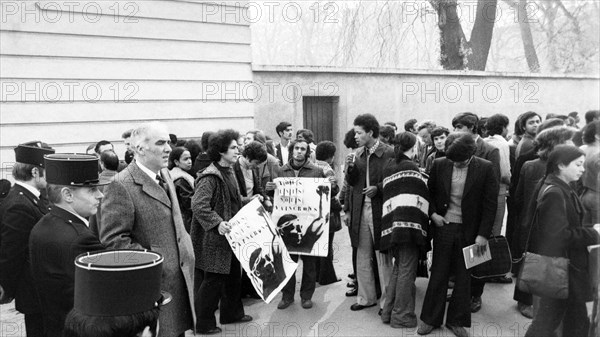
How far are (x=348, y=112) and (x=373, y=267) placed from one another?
260 inches

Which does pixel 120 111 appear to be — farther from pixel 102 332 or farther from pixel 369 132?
pixel 102 332

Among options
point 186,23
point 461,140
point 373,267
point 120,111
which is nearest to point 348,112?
point 186,23

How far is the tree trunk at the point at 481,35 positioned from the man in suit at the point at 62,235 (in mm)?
Result: 14955

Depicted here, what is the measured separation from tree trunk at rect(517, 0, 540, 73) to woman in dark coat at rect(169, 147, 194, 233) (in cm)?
1302

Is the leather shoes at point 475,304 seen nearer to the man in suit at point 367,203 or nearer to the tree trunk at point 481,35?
the man in suit at point 367,203

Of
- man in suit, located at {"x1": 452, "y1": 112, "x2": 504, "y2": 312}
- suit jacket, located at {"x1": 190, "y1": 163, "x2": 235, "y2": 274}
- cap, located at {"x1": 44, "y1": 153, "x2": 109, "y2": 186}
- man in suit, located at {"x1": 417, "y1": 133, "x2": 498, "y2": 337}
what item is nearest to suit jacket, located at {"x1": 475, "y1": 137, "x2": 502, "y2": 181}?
man in suit, located at {"x1": 452, "y1": 112, "x2": 504, "y2": 312}

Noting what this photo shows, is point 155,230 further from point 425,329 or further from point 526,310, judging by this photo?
point 526,310

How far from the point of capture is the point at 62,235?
10.9ft

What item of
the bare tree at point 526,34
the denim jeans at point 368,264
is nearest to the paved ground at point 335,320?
the denim jeans at point 368,264

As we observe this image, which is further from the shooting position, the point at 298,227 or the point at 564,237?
the point at 298,227

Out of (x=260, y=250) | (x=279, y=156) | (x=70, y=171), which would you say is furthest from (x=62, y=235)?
(x=279, y=156)

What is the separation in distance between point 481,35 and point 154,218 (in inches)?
606

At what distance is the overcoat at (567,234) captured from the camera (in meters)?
4.17

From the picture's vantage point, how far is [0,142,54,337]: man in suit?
4.35 metres
